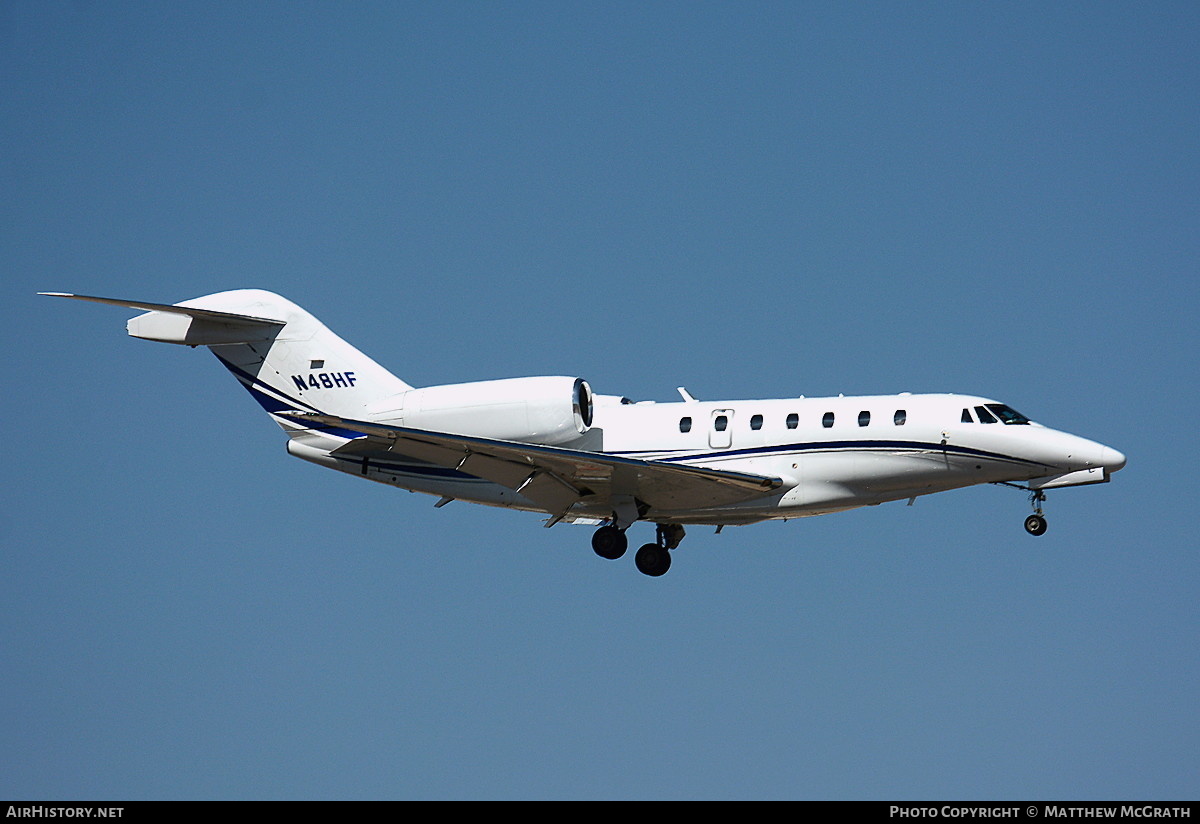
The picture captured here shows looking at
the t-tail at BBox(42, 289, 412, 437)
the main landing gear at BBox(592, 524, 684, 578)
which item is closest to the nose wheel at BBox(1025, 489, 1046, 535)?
the main landing gear at BBox(592, 524, 684, 578)

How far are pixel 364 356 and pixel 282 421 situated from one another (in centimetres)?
186

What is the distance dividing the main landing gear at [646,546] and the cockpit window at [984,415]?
5.59 m

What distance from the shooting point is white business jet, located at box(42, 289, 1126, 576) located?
80.5 ft

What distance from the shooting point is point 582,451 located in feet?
83.3

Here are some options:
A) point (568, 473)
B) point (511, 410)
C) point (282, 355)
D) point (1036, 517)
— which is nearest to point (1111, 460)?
point (1036, 517)

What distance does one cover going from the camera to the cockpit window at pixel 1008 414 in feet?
81.2

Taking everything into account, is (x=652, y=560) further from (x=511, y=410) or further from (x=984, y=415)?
(x=984, y=415)

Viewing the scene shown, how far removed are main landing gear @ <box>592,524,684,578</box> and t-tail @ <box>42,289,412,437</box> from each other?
14.6 ft

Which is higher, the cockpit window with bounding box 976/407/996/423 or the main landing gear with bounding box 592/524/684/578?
the cockpit window with bounding box 976/407/996/423

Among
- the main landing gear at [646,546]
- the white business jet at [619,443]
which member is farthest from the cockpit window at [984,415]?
the main landing gear at [646,546]

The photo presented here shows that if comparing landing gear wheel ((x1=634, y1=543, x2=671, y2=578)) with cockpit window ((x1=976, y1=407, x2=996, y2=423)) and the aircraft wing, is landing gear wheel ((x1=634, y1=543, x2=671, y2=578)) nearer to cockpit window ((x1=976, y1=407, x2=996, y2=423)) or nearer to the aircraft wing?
the aircraft wing
